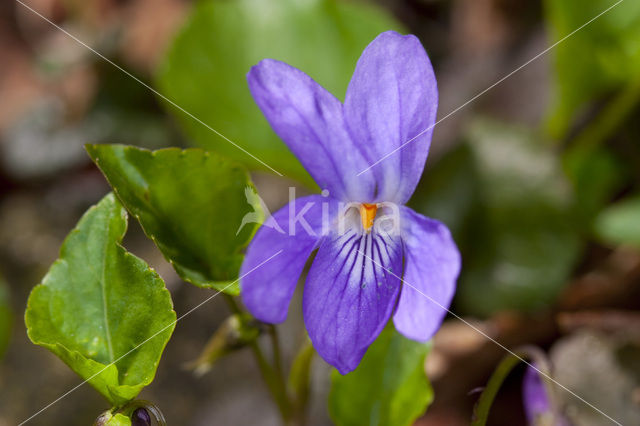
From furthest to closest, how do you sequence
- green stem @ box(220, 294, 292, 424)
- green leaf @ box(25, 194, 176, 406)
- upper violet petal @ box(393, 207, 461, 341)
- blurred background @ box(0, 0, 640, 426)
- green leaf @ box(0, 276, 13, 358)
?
blurred background @ box(0, 0, 640, 426) → green leaf @ box(0, 276, 13, 358) → green stem @ box(220, 294, 292, 424) → green leaf @ box(25, 194, 176, 406) → upper violet petal @ box(393, 207, 461, 341)

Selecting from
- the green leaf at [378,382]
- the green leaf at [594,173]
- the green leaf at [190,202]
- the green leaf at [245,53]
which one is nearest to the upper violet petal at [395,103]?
the green leaf at [190,202]

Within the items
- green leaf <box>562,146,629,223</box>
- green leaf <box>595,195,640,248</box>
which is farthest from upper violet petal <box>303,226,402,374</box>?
green leaf <box>562,146,629,223</box>

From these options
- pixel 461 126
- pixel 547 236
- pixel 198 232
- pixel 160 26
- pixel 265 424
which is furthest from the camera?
pixel 160 26

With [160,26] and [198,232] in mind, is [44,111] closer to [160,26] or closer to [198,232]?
[160,26]

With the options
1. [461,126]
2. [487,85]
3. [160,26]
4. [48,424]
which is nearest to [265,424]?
[48,424]

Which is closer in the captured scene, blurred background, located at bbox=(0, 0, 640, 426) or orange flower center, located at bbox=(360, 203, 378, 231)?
orange flower center, located at bbox=(360, 203, 378, 231)

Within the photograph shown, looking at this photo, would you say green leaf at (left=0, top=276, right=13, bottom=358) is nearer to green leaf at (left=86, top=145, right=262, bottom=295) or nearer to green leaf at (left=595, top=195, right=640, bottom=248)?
green leaf at (left=86, top=145, right=262, bottom=295)

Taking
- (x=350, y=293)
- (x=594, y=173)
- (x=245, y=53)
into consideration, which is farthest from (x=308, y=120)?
(x=594, y=173)
